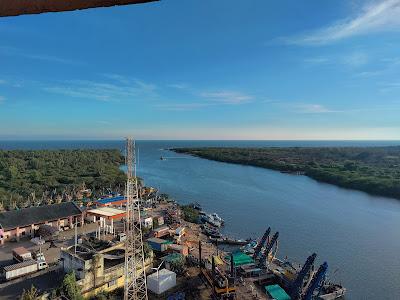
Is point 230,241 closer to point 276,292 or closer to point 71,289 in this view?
point 276,292

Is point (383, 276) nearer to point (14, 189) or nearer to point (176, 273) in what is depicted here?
point (176, 273)

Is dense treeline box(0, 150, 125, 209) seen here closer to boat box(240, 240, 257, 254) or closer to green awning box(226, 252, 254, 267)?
boat box(240, 240, 257, 254)

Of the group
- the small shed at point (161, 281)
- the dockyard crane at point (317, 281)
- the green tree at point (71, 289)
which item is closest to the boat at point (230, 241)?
the dockyard crane at point (317, 281)

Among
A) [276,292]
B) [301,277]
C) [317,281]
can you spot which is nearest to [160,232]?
[276,292]

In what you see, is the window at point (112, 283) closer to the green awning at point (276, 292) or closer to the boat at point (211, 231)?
the green awning at point (276, 292)

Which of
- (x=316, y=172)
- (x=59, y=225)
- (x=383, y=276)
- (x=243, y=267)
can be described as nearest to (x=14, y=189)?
(x=59, y=225)

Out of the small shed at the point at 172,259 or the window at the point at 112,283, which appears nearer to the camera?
the window at the point at 112,283

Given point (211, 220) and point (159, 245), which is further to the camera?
point (211, 220)
